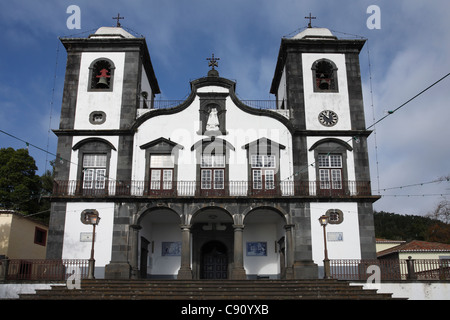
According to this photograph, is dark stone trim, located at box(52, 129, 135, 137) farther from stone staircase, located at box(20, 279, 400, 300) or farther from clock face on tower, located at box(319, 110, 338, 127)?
clock face on tower, located at box(319, 110, 338, 127)

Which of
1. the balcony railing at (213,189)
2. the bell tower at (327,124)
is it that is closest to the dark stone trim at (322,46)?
the bell tower at (327,124)

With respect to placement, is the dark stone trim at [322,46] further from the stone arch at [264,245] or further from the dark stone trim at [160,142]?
the stone arch at [264,245]

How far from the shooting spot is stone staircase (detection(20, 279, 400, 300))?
1568 cm

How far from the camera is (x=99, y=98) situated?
74.3 ft

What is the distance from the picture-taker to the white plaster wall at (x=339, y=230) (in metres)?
20.1

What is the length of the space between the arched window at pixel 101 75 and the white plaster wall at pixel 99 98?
0.17m

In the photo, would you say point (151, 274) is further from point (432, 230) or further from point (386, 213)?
point (386, 213)

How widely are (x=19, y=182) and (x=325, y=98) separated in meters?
21.9

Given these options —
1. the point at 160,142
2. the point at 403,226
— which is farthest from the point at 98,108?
the point at 403,226

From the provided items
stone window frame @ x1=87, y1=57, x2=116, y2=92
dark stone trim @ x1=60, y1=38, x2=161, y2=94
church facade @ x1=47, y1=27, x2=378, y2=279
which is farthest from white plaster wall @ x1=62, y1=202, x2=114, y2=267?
dark stone trim @ x1=60, y1=38, x2=161, y2=94

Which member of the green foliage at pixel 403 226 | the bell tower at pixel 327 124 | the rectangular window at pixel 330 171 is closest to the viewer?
the bell tower at pixel 327 124
